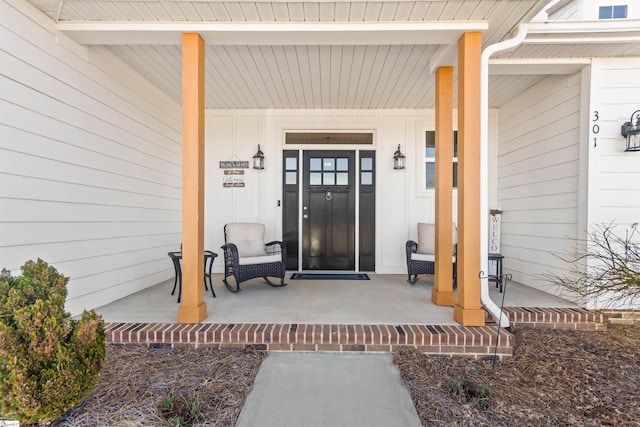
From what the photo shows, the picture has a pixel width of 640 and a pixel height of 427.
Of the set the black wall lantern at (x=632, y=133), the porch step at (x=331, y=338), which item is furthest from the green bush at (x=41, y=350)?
the black wall lantern at (x=632, y=133)

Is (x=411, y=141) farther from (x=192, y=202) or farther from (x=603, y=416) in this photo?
(x=603, y=416)

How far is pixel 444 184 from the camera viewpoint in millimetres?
3115

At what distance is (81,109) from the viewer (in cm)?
291

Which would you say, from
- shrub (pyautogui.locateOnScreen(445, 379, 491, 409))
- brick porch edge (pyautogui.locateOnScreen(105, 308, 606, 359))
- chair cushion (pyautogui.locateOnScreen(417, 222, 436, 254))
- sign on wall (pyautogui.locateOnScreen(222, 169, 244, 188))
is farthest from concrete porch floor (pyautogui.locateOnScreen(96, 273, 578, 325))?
sign on wall (pyautogui.locateOnScreen(222, 169, 244, 188))

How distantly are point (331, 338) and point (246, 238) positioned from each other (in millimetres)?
2261

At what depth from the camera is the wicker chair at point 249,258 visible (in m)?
3.63

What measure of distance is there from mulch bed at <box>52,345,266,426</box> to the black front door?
266cm

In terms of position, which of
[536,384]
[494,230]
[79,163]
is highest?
[79,163]

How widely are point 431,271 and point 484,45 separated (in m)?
2.51

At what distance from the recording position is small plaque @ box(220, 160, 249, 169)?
190 inches

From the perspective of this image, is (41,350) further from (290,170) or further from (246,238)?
(290,170)

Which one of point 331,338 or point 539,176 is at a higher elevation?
point 539,176

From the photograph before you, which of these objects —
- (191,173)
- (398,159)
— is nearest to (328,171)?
(398,159)

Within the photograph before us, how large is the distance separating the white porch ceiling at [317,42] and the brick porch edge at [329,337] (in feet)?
7.97
